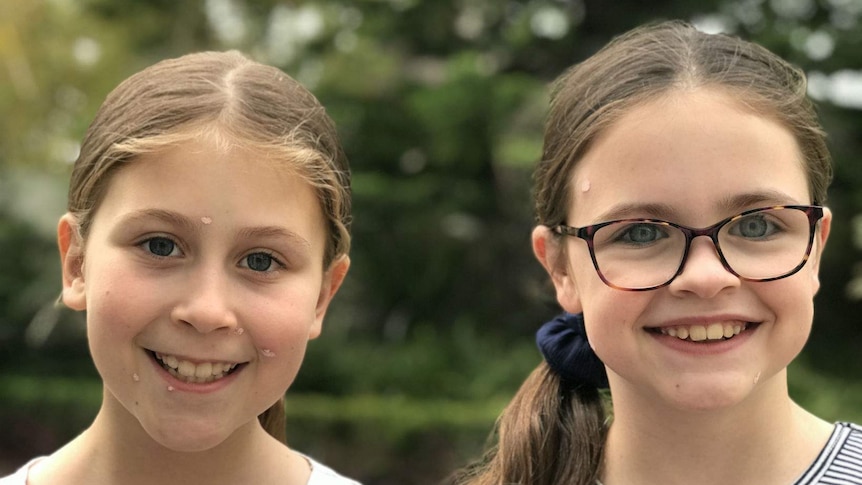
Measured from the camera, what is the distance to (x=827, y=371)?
6953mm

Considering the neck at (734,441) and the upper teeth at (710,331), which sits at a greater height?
the upper teeth at (710,331)

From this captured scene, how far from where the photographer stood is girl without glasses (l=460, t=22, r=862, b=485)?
2092mm

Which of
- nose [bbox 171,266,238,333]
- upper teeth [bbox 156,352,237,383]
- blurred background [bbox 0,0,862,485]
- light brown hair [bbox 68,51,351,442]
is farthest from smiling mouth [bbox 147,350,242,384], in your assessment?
blurred background [bbox 0,0,862,485]

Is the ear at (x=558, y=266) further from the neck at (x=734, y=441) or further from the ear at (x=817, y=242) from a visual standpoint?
the ear at (x=817, y=242)

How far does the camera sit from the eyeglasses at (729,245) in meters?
2.09

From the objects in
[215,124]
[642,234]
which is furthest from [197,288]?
[642,234]

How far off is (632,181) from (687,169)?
0.12 meters

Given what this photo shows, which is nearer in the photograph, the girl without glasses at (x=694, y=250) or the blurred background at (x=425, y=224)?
the girl without glasses at (x=694, y=250)

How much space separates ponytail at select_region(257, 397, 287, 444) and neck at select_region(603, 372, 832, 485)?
3.33 ft

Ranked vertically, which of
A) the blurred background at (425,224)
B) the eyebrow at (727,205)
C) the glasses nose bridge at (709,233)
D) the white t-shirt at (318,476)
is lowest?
the white t-shirt at (318,476)

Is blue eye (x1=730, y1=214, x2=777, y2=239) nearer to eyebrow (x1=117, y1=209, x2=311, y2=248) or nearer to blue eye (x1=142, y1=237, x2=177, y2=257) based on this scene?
eyebrow (x1=117, y1=209, x2=311, y2=248)

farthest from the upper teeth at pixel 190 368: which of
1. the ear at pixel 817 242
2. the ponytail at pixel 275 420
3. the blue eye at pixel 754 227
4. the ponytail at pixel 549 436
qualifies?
the ear at pixel 817 242

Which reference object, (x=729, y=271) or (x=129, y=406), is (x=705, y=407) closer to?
(x=729, y=271)

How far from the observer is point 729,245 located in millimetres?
2100
